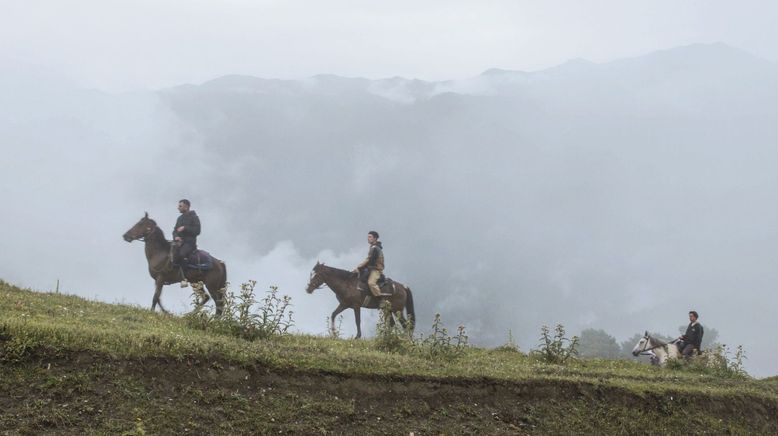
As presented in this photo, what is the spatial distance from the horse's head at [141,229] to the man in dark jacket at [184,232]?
4.55 ft

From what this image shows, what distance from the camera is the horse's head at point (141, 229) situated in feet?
79.3

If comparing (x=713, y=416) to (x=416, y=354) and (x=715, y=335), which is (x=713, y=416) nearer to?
(x=416, y=354)

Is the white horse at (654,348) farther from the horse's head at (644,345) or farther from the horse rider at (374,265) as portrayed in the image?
the horse rider at (374,265)

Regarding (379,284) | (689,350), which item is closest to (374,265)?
(379,284)

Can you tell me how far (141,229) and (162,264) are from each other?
1.30m

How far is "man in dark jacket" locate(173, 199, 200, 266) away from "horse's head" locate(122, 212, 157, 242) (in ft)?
4.55

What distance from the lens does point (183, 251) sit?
914 inches

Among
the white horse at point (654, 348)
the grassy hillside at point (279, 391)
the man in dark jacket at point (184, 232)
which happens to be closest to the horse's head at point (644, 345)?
the white horse at point (654, 348)

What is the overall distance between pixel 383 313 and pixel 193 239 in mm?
8157

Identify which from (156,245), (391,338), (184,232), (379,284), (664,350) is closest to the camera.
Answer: (391,338)

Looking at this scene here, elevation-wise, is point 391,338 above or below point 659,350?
below

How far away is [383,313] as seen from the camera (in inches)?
690

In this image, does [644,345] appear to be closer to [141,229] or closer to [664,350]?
[664,350]

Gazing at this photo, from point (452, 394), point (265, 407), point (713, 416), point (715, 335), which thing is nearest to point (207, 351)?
point (265, 407)
